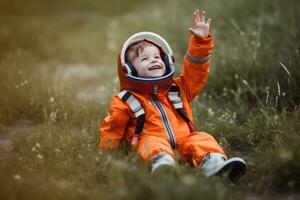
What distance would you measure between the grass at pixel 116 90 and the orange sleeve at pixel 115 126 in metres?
0.13

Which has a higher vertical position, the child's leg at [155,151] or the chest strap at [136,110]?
the chest strap at [136,110]

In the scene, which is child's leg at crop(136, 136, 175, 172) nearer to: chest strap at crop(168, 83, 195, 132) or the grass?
the grass

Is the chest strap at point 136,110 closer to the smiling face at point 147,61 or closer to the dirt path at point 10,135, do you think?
the smiling face at point 147,61

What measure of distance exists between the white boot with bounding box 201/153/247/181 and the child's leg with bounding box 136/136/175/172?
0.27 metres

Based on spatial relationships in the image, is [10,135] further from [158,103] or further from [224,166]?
[224,166]

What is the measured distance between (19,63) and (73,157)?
302 cm

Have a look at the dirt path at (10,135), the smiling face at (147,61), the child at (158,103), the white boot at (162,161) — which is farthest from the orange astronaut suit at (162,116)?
the dirt path at (10,135)

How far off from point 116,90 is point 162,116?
1508mm

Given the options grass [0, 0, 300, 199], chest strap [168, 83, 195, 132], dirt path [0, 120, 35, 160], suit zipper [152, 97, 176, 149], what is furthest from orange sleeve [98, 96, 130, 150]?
dirt path [0, 120, 35, 160]

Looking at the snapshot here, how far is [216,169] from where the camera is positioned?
3.68 metres

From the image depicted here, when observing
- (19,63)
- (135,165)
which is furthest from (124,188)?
(19,63)

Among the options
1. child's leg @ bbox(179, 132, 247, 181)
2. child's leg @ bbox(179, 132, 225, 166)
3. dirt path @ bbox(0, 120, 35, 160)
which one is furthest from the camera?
dirt path @ bbox(0, 120, 35, 160)

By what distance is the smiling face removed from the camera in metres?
4.36

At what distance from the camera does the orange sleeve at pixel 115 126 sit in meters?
4.23
